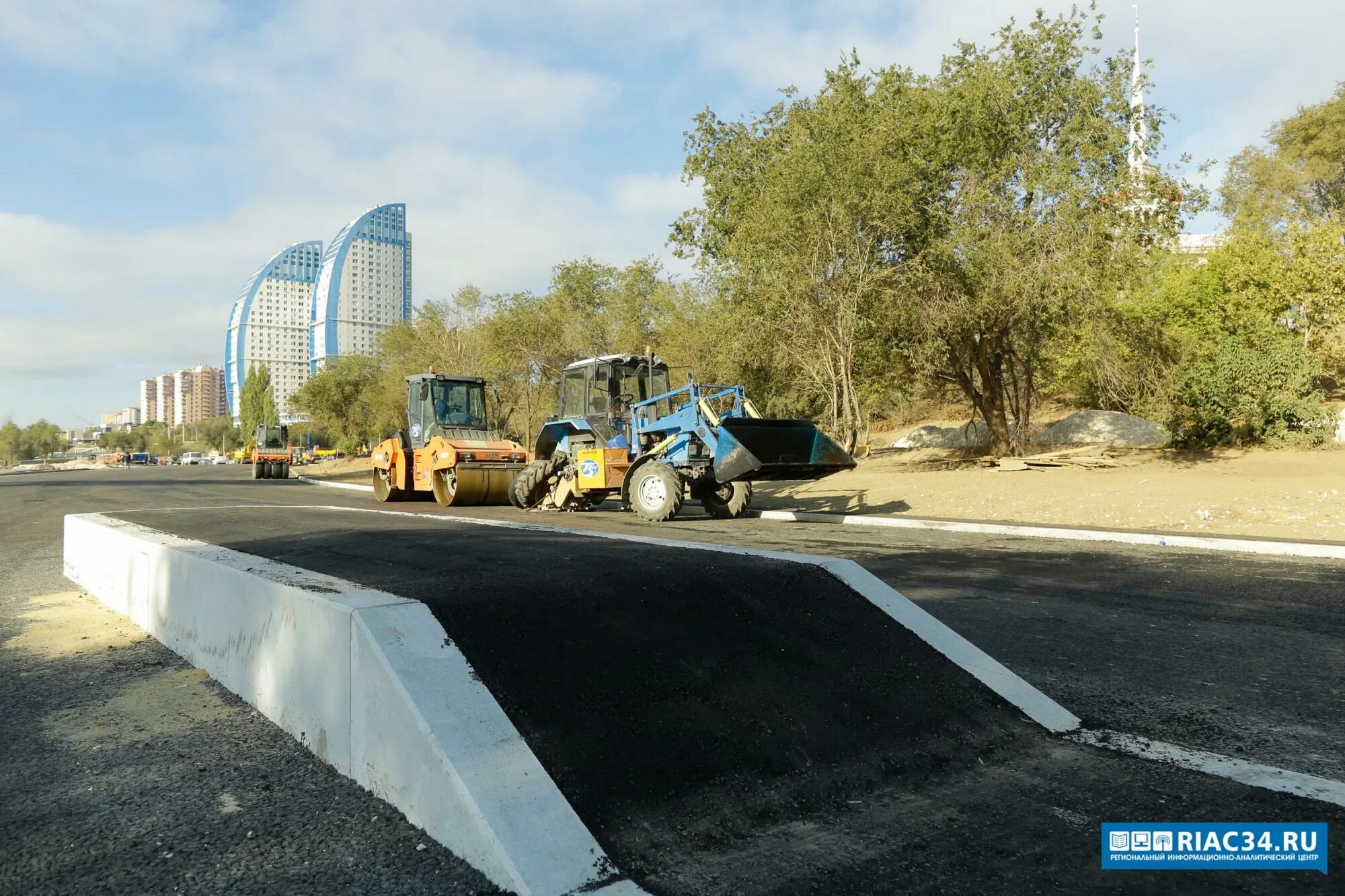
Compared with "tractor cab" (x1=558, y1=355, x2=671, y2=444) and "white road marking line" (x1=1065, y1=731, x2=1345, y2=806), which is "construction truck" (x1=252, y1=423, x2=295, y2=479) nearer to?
"tractor cab" (x1=558, y1=355, x2=671, y2=444)

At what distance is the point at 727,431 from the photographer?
13.1 m

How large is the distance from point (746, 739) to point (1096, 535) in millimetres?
9618

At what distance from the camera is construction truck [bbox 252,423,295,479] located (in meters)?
44.4

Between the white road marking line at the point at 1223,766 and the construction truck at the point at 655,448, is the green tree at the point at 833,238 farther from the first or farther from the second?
the white road marking line at the point at 1223,766

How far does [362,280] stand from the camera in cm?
12619

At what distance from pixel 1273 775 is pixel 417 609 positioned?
3.59 metres

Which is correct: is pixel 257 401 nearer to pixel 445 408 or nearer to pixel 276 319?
pixel 276 319

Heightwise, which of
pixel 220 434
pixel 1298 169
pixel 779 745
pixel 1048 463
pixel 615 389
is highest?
pixel 1298 169

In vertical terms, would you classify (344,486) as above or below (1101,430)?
below

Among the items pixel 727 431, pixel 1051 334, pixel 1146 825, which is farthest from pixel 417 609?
pixel 1051 334

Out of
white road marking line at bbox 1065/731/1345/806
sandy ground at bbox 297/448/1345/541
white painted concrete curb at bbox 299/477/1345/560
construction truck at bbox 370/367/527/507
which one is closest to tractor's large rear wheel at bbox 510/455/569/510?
construction truck at bbox 370/367/527/507

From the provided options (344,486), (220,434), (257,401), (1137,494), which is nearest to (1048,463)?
(1137,494)

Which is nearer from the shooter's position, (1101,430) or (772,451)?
(772,451)

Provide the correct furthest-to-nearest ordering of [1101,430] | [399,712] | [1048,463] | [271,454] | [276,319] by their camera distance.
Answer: [276,319]
[271,454]
[1101,430]
[1048,463]
[399,712]
